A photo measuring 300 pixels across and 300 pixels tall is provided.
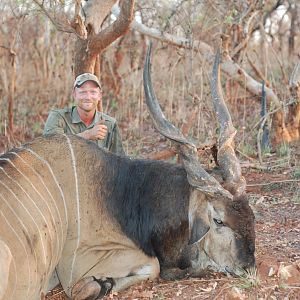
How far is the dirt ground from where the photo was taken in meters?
3.03

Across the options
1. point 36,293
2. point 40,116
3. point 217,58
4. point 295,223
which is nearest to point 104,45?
point 217,58

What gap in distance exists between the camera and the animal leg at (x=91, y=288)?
10.4 feet

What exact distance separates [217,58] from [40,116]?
4.33m

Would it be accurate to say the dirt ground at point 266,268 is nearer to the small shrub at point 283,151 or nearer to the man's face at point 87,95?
the small shrub at point 283,151

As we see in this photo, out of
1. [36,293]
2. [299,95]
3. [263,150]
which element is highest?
[299,95]

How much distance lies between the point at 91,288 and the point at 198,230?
2.03 ft

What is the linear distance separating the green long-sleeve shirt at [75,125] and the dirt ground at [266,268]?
110 centimetres

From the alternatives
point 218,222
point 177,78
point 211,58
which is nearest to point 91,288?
point 218,222

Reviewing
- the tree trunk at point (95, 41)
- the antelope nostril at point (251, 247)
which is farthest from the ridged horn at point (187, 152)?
the tree trunk at point (95, 41)

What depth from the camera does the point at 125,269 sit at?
331 cm

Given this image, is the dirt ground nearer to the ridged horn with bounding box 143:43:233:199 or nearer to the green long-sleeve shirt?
the ridged horn with bounding box 143:43:233:199

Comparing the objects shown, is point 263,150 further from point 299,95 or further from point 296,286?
point 296,286

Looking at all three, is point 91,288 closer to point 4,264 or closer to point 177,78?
point 4,264

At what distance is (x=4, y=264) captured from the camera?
2824mm
